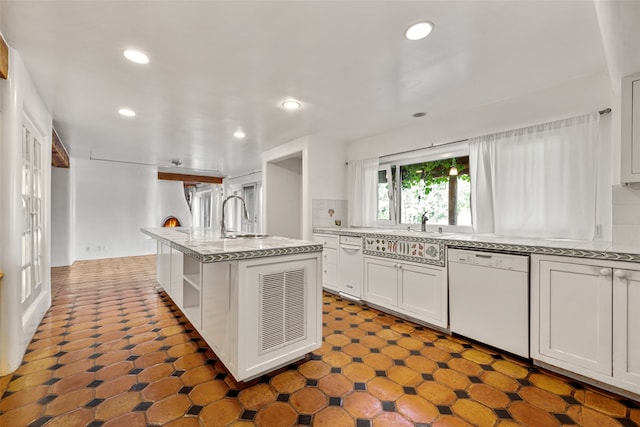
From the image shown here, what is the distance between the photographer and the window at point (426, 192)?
10.8 feet

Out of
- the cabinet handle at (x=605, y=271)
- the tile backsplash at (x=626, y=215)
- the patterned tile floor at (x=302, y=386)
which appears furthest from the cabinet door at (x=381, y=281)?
the tile backsplash at (x=626, y=215)

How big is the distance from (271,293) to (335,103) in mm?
2075

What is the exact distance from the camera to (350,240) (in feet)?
11.4

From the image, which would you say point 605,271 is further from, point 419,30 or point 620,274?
point 419,30

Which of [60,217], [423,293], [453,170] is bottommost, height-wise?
[423,293]

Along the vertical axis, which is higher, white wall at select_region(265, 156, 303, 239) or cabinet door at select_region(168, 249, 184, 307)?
white wall at select_region(265, 156, 303, 239)

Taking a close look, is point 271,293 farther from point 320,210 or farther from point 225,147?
point 225,147

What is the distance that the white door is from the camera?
2430 mm

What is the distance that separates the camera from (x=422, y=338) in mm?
2486

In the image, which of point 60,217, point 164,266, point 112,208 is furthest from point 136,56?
point 112,208

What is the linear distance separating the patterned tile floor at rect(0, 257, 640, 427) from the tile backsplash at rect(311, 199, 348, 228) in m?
1.85

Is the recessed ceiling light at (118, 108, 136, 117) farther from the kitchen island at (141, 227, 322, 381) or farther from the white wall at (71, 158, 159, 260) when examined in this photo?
the white wall at (71, 158, 159, 260)

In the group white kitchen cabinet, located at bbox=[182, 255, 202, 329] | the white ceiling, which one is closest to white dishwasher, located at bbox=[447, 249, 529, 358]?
the white ceiling

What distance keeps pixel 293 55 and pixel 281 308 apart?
1.83 m
